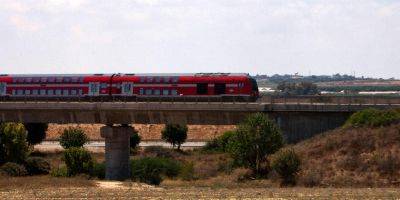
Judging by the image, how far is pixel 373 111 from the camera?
192 feet

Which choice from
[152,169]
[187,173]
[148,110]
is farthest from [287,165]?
[148,110]

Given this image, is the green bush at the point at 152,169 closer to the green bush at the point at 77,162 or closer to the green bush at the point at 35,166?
the green bush at the point at 77,162

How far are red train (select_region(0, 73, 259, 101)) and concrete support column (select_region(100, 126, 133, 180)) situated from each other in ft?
19.0

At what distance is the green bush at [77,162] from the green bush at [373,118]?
22860 mm

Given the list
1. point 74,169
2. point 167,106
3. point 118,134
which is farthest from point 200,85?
point 74,169

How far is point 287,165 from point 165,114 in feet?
54.3

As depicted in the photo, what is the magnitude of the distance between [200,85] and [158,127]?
2183 inches

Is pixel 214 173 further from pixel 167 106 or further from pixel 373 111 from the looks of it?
pixel 373 111

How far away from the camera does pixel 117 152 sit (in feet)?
204

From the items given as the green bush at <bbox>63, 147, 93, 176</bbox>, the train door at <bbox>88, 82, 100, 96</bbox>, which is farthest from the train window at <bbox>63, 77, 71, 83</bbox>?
the green bush at <bbox>63, 147, 93, 176</bbox>

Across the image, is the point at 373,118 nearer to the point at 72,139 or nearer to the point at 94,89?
the point at 94,89

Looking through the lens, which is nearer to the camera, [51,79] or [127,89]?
[127,89]

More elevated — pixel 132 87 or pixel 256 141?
pixel 132 87

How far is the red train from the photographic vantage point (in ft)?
219
